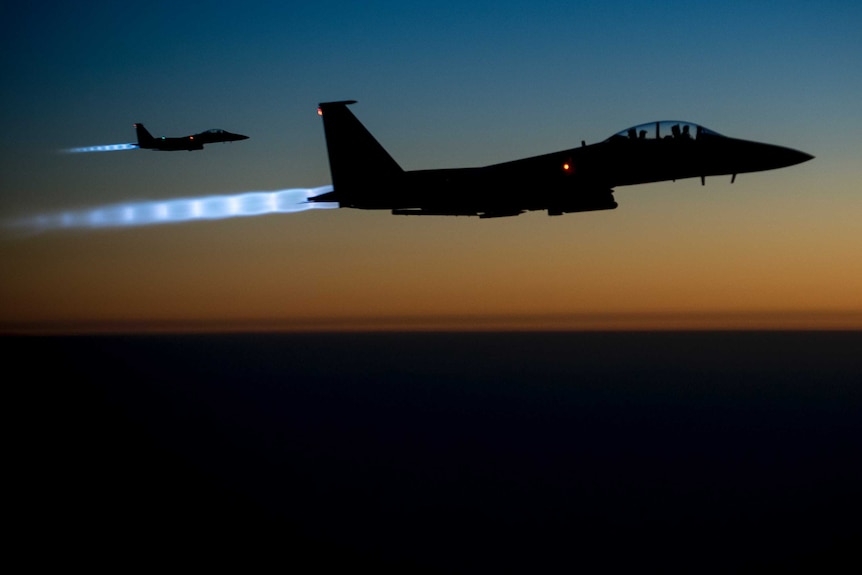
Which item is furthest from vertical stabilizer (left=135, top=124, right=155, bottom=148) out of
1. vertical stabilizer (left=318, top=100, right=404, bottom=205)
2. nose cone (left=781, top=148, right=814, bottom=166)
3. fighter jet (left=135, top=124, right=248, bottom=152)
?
nose cone (left=781, top=148, right=814, bottom=166)

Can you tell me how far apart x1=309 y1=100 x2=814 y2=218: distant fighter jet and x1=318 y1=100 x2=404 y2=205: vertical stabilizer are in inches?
16.0

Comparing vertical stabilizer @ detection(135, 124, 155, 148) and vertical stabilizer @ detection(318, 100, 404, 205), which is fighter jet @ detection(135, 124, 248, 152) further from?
vertical stabilizer @ detection(318, 100, 404, 205)

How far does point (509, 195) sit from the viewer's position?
36.6 m

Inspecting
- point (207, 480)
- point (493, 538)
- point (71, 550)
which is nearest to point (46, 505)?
point (71, 550)

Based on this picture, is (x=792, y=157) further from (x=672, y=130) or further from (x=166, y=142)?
(x=166, y=142)

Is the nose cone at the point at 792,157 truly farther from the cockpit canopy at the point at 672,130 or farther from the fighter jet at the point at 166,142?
the fighter jet at the point at 166,142

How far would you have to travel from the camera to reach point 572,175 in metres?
35.7

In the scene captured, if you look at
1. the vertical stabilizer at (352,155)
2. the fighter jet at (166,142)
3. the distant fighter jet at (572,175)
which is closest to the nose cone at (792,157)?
the distant fighter jet at (572,175)

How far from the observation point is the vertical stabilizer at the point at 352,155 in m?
40.1

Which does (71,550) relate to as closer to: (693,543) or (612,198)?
(693,543)

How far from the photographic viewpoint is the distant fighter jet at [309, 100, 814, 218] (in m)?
35.1

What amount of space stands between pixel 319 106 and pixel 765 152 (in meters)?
22.3

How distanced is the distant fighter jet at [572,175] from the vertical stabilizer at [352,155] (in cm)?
41

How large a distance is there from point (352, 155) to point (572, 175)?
12.0 m
